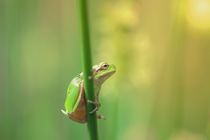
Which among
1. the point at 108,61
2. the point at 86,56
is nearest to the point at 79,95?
the point at 86,56

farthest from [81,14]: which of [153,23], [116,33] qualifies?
[153,23]

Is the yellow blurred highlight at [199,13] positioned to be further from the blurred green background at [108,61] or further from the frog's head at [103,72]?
the frog's head at [103,72]

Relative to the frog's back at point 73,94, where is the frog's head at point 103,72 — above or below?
Answer: above

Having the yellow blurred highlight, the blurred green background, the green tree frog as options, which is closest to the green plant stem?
the green tree frog

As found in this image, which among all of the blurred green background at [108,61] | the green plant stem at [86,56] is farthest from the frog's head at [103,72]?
the green plant stem at [86,56]

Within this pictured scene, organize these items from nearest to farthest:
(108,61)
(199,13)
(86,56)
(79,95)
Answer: (86,56) → (79,95) → (199,13) → (108,61)

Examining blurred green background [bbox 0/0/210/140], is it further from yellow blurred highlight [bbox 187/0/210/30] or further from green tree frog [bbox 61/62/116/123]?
green tree frog [bbox 61/62/116/123]

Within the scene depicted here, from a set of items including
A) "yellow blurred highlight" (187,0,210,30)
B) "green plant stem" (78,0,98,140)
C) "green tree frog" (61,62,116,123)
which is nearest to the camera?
"green plant stem" (78,0,98,140)

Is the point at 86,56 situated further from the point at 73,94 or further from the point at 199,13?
the point at 199,13
